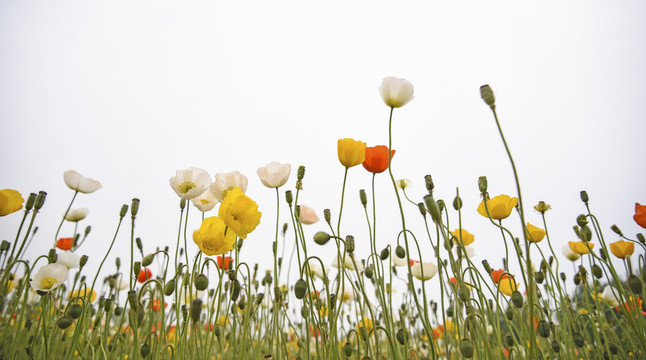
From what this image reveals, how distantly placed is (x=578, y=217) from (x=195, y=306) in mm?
1741

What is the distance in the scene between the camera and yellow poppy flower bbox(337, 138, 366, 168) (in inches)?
63.4

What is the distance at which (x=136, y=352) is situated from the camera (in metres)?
1.29

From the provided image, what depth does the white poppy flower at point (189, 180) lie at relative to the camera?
162cm

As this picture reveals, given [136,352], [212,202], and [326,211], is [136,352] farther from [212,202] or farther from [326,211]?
[326,211]

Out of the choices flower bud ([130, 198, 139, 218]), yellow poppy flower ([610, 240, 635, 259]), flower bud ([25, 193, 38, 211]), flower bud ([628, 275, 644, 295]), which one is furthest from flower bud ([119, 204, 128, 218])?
yellow poppy flower ([610, 240, 635, 259])

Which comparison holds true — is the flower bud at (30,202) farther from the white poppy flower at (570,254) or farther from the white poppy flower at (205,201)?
the white poppy flower at (570,254)

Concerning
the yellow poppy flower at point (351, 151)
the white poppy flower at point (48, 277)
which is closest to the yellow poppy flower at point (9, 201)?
the white poppy flower at point (48, 277)

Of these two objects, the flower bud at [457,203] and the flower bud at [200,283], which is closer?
the flower bud at [200,283]

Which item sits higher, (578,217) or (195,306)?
(578,217)

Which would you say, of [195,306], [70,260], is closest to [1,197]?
[70,260]

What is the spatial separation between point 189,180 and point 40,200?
56 centimetres

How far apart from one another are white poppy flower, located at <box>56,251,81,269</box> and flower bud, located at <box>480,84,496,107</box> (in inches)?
91.0

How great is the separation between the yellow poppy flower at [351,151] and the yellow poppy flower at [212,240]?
58 cm

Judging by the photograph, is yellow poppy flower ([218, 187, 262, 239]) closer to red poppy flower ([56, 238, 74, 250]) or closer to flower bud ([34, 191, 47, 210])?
flower bud ([34, 191, 47, 210])
